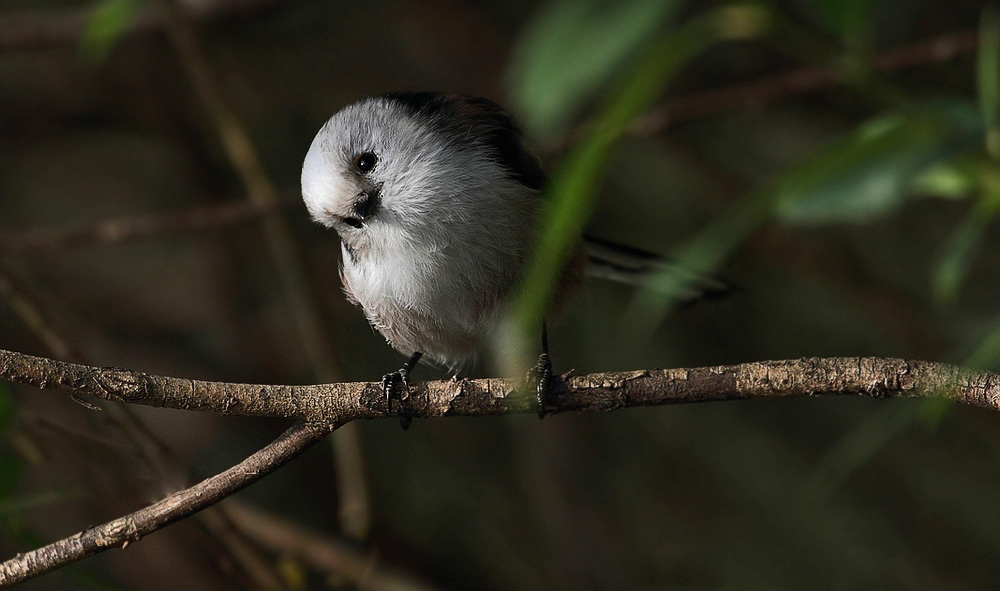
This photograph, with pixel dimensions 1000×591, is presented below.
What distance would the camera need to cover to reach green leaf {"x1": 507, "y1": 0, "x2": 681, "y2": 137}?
69 cm

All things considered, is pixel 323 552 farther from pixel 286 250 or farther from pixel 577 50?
pixel 577 50

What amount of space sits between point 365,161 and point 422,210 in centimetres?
17

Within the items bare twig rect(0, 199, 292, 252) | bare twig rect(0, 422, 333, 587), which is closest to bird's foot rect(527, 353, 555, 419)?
bare twig rect(0, 422, 333, 587)

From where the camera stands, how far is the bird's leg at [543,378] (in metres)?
1.53

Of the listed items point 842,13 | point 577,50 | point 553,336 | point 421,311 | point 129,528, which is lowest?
point 129,528

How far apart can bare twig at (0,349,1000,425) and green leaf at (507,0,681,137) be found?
0.67 m

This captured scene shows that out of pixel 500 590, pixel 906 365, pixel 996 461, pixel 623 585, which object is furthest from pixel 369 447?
pixel 906 365

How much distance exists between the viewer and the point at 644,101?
639 mm

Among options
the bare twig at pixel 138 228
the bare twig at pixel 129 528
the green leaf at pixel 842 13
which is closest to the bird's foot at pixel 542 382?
the bare twig at pixel 129 528

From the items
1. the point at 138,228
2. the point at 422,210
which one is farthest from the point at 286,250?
the point at 422,210

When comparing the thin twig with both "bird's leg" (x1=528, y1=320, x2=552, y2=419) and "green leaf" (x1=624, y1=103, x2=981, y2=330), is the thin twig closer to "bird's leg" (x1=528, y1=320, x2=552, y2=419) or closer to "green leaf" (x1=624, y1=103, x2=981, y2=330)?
"bird's leg" (x1=528, y1=320, x2=552, y2=419)

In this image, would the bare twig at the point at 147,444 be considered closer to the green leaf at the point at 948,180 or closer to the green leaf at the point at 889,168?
the green leaf at the point at 889,168

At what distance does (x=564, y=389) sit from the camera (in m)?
1.44

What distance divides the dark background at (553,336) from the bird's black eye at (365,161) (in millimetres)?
747
